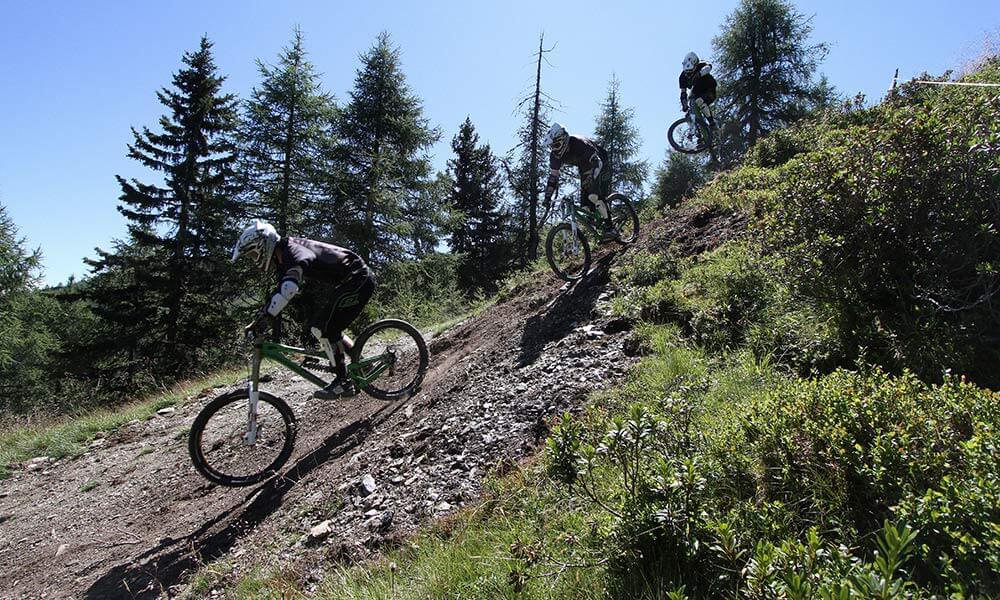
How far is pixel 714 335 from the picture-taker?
183 inches

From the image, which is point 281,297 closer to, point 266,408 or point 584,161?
point 266,408

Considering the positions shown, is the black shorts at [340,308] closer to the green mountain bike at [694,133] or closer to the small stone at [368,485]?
the small stone at [368,485]

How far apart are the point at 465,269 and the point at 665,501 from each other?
30.1 m

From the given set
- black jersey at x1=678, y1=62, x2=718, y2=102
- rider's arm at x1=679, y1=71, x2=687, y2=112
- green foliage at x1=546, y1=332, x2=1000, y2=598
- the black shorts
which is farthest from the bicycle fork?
black jersey at x1=678, y1=62, x2=718, y2=102

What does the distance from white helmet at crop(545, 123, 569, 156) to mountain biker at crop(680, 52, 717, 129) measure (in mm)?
4672

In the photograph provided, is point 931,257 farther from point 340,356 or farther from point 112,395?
point 112,395

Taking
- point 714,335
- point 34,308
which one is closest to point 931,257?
point 714,335

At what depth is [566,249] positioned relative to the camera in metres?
8.72

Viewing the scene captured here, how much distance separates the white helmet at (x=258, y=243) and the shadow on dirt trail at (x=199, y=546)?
2446mm

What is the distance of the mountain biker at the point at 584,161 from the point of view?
835 cm

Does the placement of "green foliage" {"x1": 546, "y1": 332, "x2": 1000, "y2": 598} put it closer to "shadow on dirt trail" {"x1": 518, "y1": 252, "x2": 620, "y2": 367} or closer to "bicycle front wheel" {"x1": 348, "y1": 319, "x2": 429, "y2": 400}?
"shadow on dirt trail" {"x1": 518, "y1": 252, "x2": 620, "y2": 367}

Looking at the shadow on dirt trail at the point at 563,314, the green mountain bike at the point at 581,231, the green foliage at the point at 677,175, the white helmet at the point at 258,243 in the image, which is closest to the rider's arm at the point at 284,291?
the white helmet at the point at 258,243

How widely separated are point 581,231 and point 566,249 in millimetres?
523

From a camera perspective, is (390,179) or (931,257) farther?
(390,179)
